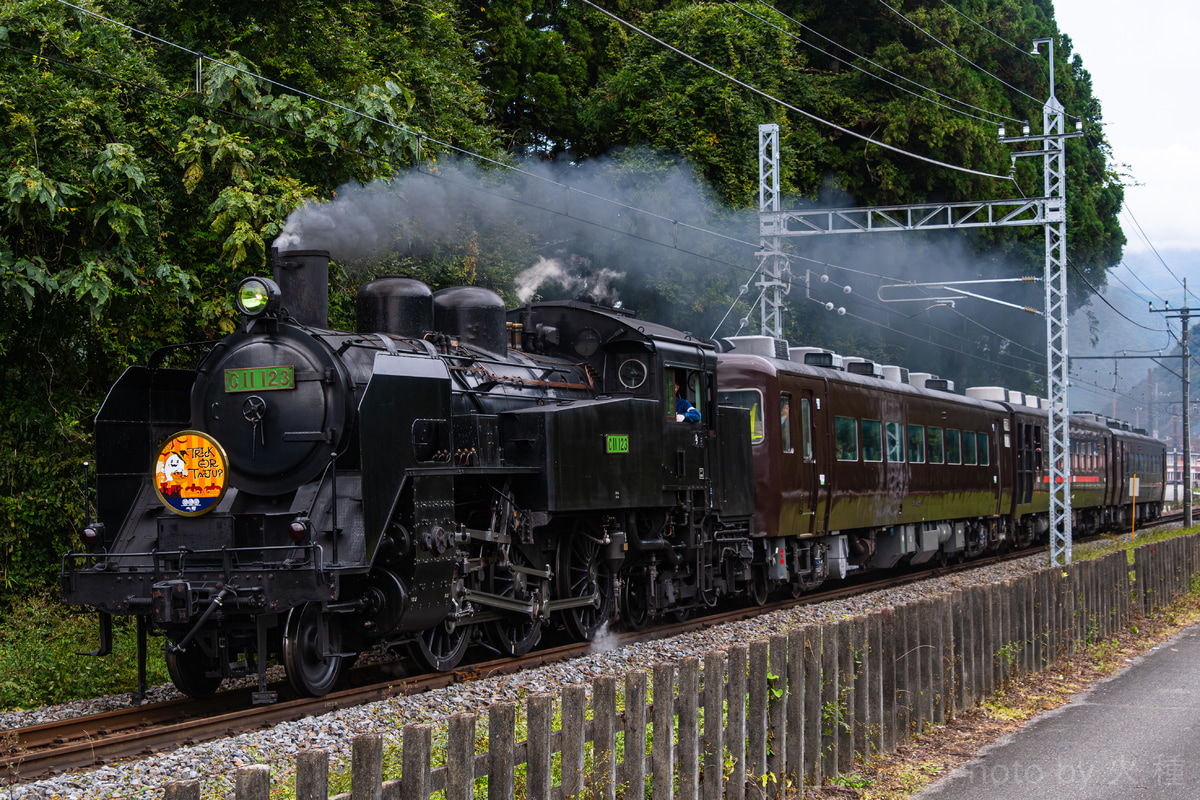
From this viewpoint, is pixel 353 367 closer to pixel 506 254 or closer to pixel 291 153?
pixel 291 153

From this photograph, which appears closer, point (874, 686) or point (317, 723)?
point (874, 686)

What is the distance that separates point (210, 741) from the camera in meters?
6.73

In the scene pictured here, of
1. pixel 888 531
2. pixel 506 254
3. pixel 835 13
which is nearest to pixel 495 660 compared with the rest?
pixel 888 531

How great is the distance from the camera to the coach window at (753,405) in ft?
45.0

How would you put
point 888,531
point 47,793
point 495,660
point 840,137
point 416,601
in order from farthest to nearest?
point 840,137
point 888,531
point 495,660
point 416,601
point 47,793

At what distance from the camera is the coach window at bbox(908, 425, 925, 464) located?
57.8 feet

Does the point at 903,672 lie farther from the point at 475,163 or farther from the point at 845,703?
the point at 475,163

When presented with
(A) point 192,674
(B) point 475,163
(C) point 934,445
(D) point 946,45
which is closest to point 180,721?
(A) point 192,674

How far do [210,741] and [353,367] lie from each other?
2.99m

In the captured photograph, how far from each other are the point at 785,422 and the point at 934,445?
553 centimetres

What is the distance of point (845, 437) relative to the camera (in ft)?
51.0

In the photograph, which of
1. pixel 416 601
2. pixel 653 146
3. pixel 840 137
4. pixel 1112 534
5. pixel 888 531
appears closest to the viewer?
pixel 416 601

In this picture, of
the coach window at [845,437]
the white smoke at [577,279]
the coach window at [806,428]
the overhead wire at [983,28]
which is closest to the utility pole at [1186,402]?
the overhead wire at [983,28]

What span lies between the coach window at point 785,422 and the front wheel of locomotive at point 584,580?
147 inches
